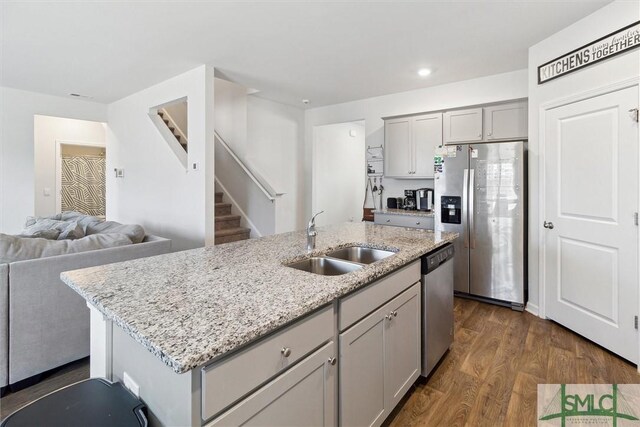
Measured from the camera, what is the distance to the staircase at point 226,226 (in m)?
4.60

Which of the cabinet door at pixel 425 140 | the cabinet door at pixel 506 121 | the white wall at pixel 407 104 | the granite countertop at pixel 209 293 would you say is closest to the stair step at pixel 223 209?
the white wall at pixel 407 104

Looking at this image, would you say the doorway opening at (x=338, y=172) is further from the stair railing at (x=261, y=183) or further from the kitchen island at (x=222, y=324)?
the kitchen island at (x=222, y=324)

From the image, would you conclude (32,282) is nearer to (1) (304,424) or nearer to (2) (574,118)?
(1) (304,424)

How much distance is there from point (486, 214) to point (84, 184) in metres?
7.26

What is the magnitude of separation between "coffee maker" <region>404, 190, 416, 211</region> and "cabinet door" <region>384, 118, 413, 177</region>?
31cm

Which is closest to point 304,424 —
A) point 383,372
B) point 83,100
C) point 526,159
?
point 383,372

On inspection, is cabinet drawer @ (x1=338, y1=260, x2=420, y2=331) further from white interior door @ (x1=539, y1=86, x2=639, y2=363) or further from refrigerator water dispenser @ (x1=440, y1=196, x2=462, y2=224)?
refrigerator water dispenser @ (x1=440, y1=196, x2=462, y2=224)

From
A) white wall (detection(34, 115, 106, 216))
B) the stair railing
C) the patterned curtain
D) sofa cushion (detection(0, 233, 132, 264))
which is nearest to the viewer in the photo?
sofa cushion (detection(0, 233, 132, 264))

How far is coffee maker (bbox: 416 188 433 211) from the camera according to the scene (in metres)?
4.39

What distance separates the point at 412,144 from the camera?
173 inches

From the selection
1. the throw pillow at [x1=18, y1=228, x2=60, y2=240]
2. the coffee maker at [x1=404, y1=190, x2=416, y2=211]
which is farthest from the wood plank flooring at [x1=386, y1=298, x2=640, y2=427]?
the throw pillow at [x1=18, y1=228, x2=60, y2=240]

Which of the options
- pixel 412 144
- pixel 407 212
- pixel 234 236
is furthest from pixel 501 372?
pixel 234 236

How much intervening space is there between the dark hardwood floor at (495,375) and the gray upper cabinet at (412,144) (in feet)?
7.01

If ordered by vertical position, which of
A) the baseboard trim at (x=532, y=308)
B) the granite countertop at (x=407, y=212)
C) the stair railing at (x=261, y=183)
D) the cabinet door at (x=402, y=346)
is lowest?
the baseboard trim at (x=532, y=308)
